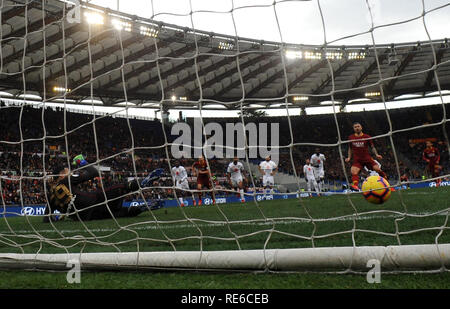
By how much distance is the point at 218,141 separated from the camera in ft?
52.7

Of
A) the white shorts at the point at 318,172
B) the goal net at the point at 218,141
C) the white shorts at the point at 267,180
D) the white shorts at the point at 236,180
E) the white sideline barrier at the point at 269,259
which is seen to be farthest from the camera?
the white shorts at the point at 267,180

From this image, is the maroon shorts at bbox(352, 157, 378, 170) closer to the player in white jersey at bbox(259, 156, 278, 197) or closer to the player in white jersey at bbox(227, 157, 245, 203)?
the player in white jersey at bbox(227, 157, 245, 203)

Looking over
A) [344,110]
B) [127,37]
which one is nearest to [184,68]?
[127,37]

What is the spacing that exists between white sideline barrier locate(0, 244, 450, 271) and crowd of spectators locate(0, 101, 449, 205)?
1321 cm

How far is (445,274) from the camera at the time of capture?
1903 mm

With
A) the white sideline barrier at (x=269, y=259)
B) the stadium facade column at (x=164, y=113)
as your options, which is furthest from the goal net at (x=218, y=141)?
the stadium facade column at (x=164, y=113)

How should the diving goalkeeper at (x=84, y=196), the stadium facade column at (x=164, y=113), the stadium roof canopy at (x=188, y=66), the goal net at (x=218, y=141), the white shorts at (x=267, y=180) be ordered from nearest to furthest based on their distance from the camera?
the goal net at (x=218, y=141) → the stadium facade column at (x=164, y=113) → the diving goalkeeper at (x=84, y=196) → the white shorts at (x=267, y=180) → the stadium roof canopy at (x=188, y=66)

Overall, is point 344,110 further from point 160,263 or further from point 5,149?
point 160,263

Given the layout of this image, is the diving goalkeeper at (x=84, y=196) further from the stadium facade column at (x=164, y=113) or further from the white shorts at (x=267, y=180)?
the white shorts at (x=267, y=180)

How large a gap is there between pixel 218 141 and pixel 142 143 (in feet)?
34.5

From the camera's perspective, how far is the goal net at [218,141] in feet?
8.25

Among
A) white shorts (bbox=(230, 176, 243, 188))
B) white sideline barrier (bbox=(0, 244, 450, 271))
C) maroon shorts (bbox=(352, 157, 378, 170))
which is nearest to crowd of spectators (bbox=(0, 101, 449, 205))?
white shorts (bbox=(230, 176, 243, 188))
